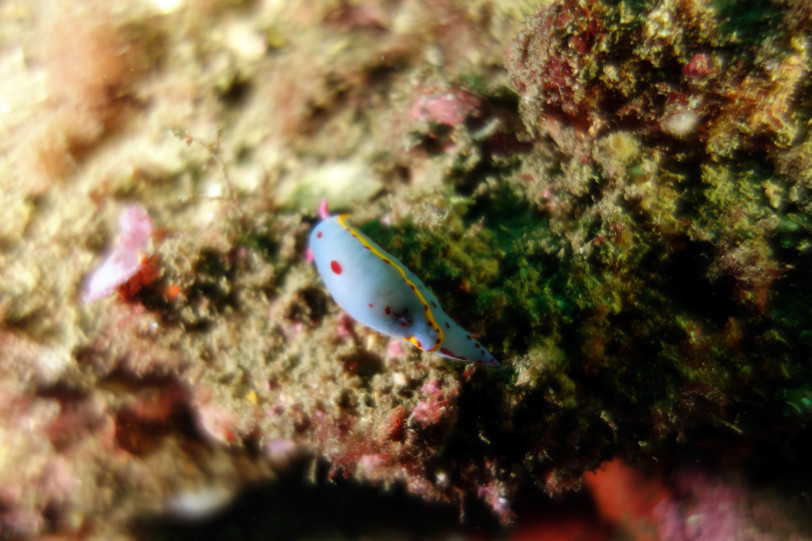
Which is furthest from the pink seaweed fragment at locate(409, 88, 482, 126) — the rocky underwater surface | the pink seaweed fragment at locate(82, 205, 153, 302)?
the pink seaweed fragment at locate(82, 205, 153, 302)

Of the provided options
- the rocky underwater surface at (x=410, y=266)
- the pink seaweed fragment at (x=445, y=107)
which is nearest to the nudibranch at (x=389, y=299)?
the rocky underwater surface at (x=410, y=266)

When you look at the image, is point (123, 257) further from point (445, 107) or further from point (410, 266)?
point (445, 107)

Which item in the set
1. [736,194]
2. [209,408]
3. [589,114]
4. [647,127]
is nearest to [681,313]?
[736,194]

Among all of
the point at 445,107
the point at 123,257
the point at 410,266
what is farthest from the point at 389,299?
the point at 123,257

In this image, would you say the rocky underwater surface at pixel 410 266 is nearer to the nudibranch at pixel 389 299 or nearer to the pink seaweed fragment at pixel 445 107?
the pink seaweed fragment at pixel 445 107

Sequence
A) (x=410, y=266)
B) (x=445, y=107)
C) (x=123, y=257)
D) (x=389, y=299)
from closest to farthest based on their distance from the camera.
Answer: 1. (x=389, y=299)
2. (x=410, y=266)
3. (x=123, y=257)
4. (x=445, y=107)
